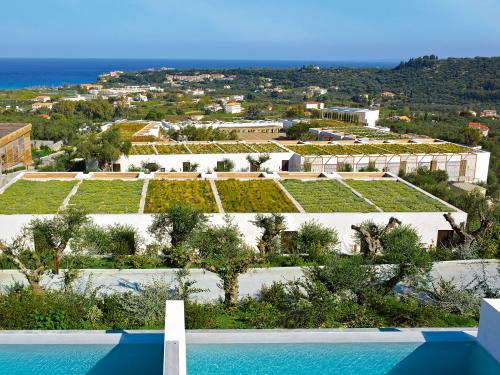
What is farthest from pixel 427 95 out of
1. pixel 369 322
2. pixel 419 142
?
pixel 369 322

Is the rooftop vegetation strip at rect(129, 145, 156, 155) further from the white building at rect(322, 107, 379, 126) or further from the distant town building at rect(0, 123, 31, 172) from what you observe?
the white building at rect(322, 107, 379, 126)

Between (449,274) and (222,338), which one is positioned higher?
(222,338)

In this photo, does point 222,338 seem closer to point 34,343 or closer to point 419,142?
point 34,343

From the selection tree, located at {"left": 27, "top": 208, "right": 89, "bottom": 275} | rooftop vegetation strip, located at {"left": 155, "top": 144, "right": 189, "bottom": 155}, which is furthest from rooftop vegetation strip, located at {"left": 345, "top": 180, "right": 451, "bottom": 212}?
rooftop vegetation strip, located at {"left": 155, "top": 144, "right": 189, "bottom": 155}

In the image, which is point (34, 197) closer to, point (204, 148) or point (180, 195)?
point (180, 195)

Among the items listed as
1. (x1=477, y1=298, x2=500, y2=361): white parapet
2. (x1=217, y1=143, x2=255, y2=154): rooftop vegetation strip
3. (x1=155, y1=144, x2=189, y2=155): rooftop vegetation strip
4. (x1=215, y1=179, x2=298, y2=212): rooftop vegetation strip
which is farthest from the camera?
(x1=217, y1=143, x2=255, y2=154): rooftop vegetation strip

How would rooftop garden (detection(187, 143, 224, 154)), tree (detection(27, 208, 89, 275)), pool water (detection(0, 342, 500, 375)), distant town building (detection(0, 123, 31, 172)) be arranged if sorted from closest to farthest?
pool water (detection(0, 342, 500, 375)) → tree (detection(27, 208, 89, 275)) → rooftop garden (detection(187, 143, 224, 154)) → distant town building (detection(0, 123, 31, 172))

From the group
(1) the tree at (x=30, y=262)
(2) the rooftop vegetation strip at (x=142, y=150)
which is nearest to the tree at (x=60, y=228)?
(1) the tree at (x=30, y=262)
